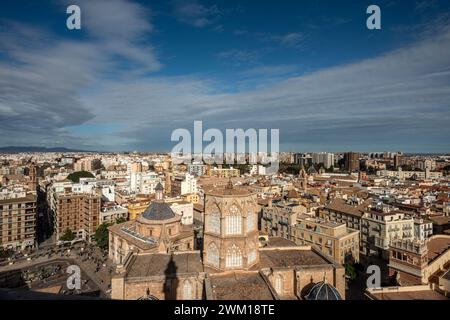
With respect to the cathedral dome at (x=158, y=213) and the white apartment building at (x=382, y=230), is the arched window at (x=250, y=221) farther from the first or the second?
the white apartment building at (x=382, y=230)

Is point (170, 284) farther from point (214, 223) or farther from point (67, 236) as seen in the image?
point (67, 236)

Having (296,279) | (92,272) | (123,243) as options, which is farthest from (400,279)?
(92,272)

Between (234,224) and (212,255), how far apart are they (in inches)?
87.2

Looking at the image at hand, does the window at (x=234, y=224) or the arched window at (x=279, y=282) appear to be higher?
the window at (x=234, y=224)

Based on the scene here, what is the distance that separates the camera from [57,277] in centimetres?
3153

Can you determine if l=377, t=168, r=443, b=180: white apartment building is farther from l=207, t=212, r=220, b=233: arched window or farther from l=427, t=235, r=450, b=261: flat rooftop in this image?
l=207, t=212, r=220, b=233: arched window

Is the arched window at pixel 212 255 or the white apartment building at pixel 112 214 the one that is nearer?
the arched window at pixel 212 255

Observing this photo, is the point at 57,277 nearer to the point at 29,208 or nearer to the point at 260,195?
the point at 29,208

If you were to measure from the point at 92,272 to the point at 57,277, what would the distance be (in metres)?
3.25

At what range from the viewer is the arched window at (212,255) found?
17.7 m

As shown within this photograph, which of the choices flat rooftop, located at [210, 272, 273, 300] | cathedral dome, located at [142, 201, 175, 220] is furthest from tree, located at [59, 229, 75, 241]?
flat rooftop, located at [210, 272, 273, 300]

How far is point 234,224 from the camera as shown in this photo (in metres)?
17.7

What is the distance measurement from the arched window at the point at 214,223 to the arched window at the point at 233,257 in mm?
1298

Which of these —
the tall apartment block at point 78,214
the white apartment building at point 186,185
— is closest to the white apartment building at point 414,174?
the white apartment building at point 186,185
